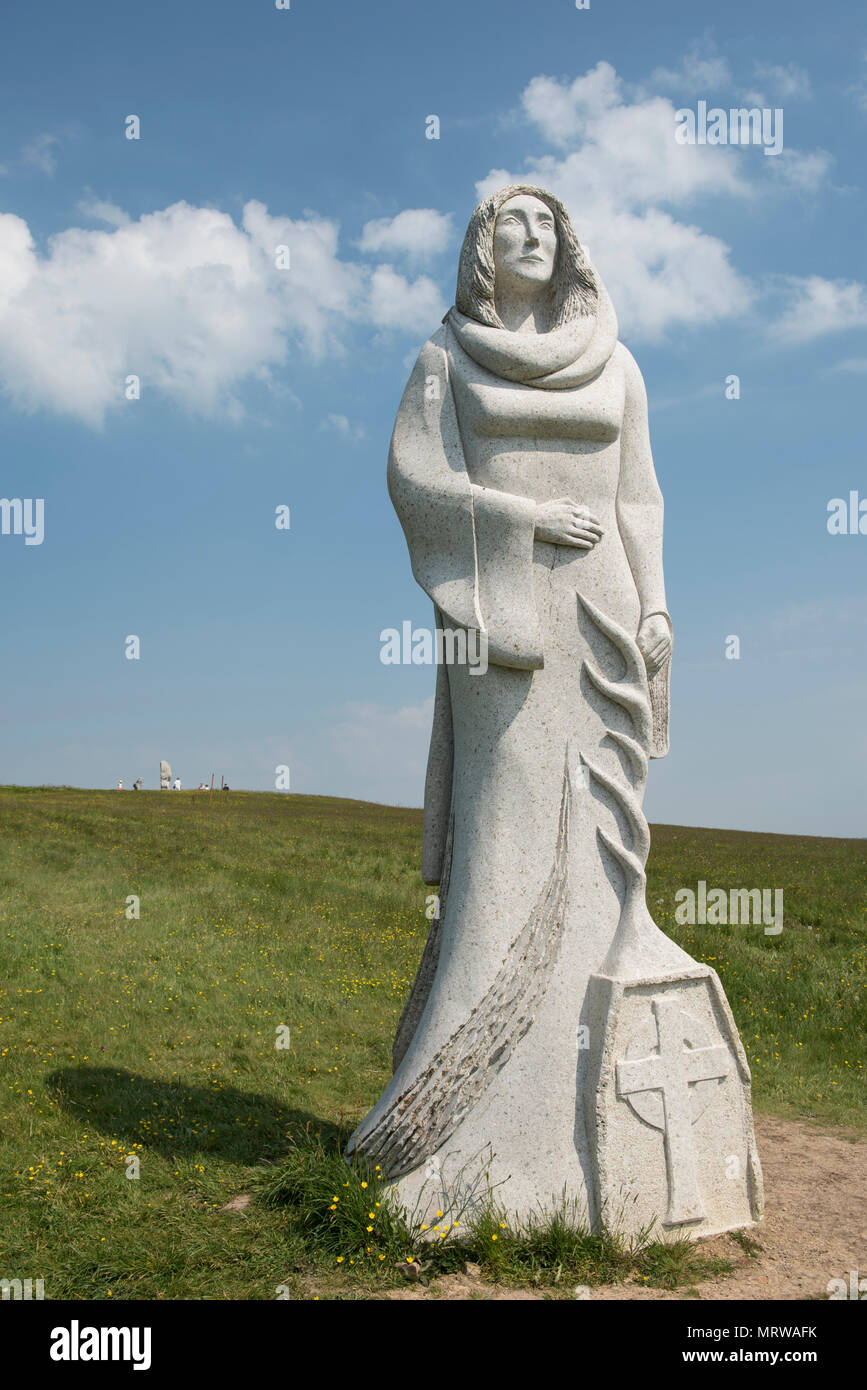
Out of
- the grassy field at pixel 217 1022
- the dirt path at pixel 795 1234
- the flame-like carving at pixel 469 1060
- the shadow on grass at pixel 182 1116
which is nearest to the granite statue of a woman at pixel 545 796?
the flame-like carving at pixel 469 1060

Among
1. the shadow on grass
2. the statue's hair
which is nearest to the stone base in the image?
the shadow on grass

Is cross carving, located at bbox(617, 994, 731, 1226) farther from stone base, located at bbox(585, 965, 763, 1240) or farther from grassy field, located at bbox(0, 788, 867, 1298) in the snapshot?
grassy field, located at bbox(0, 788, 867, 1298)

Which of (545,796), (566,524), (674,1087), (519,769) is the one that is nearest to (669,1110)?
(674,1087)

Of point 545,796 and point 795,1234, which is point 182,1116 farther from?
point 795,1234

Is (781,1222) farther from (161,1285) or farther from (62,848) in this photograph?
(62,848)

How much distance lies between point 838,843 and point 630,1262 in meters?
29.9

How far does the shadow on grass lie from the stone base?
7.19 ft

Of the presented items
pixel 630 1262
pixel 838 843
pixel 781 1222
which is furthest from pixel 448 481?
pixel 838 843

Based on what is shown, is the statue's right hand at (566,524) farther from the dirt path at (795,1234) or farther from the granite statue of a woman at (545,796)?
the dirt path at (795,1234)

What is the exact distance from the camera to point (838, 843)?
1287 inches

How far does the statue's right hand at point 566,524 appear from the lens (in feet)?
19.5

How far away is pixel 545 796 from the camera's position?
5.85m

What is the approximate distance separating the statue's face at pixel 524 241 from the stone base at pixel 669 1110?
13.5 feet

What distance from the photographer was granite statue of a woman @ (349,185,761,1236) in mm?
5492
